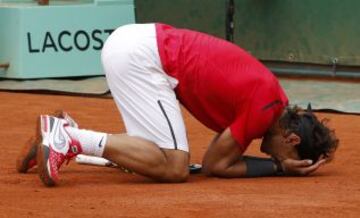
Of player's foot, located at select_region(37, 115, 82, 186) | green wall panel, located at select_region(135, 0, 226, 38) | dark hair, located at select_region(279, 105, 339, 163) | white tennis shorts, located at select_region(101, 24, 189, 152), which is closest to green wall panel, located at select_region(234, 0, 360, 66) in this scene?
green wall panel, located at select_region(135, 0, 226, 38)

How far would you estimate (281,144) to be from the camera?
19.0 feet

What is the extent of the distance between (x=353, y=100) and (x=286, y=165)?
3641 millimetres

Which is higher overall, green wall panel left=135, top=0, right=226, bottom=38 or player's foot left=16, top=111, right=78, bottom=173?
green wall panel left=135, top=0, right=226, bottom=38

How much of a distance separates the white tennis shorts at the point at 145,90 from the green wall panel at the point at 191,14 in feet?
18.3

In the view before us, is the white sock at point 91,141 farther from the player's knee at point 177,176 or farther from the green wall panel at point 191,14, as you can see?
the green wall panel at point 191,14

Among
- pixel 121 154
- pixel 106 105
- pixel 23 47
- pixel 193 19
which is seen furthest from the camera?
pixel 193 19

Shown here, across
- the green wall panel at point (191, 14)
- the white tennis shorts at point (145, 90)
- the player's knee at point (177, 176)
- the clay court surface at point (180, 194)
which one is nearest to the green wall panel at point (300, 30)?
the green wall panel at point (191, 14)

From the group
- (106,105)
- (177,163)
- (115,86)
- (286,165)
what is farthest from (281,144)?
(106,105)

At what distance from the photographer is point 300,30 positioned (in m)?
10.9

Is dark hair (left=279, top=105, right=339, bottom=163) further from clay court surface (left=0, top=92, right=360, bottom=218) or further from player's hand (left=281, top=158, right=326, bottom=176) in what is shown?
clay court surface (left=0, top=92, right=360, bottom=218)

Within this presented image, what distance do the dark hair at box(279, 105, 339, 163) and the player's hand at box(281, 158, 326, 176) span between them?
0.17ft

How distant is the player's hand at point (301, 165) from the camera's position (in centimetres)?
582

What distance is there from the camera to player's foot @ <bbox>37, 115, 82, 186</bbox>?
546 centimetres

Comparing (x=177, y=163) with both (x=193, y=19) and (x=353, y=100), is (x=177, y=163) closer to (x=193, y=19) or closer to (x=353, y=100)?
(x=353, y=100)
